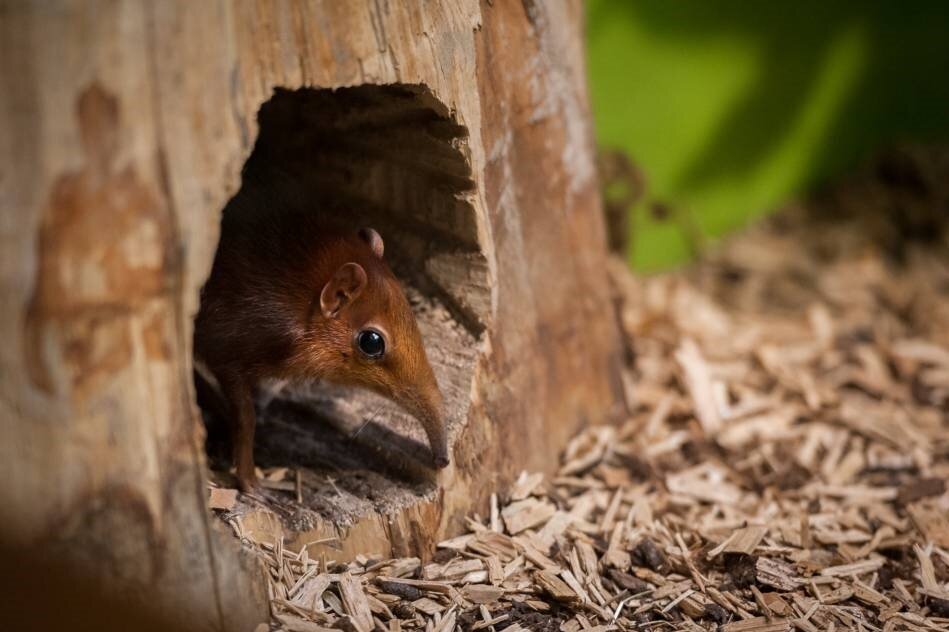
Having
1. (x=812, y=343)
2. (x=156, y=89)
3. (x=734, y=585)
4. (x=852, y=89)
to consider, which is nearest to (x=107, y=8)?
(x=156, y=89)

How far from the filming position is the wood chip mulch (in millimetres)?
3467

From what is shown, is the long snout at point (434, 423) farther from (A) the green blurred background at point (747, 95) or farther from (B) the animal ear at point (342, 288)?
(A) the green blurred background at point (747, 95)

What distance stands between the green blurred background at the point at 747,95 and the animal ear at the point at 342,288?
11.8ft

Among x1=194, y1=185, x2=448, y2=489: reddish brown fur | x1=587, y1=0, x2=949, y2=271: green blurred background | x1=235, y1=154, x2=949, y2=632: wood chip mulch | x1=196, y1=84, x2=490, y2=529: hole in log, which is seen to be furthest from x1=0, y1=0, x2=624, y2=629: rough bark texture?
x1=587, y1=0, x2=949, y2=271: green blurred background

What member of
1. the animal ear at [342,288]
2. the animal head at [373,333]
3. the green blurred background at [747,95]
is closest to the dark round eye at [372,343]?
the animal head at [373,333]

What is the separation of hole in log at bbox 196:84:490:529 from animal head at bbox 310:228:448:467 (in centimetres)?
13

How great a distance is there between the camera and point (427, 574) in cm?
357

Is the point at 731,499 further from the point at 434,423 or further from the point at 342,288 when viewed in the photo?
the point at 342,288

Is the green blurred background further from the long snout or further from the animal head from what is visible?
the long snout

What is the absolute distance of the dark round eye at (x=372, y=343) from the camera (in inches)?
148

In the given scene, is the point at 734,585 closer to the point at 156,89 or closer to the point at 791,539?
the point at 791,539

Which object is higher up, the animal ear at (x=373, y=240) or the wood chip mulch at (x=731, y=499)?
the animal ear at (x=373, y=240)

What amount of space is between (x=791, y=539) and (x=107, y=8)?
3271 mm

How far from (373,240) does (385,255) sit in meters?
0.41
